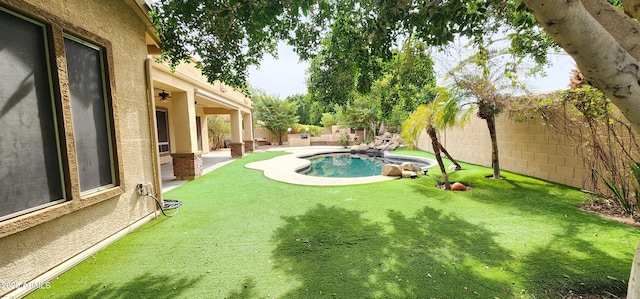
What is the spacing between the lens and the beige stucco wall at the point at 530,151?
629 cm

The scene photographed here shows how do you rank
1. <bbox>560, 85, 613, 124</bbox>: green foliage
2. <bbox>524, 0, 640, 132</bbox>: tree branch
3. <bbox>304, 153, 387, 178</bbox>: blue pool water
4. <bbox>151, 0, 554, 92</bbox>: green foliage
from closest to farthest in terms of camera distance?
<bbox>524, 0, 640, 132</bbox>: tree branch < <bbox>151, 0, 554, 92</bbox>: green foliage < <bbox>560, 85, 613, 124</bbox>: green foliage < <bbox>304, 153, 387, 178</bbox>: blue pool water

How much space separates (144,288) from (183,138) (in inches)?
271

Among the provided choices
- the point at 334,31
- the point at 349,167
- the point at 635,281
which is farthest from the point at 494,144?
the point at 349,167

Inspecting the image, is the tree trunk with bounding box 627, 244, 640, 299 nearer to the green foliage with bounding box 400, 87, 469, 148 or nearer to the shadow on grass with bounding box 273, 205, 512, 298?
the shadow on grass with bounding box 273, 205, 512, 298

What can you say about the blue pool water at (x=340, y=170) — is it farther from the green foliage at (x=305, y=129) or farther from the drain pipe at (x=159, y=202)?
the green foliage at (x=305, y=129)

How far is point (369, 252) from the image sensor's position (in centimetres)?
337

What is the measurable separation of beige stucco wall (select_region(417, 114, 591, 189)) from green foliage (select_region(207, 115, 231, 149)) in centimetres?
2039

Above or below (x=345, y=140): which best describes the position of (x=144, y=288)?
below

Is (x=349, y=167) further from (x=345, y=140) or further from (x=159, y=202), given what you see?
(x=159, y=202)

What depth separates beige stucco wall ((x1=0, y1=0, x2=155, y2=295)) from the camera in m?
2.58

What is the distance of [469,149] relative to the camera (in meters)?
11.1

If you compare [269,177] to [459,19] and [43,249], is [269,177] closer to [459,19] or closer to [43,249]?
[43,249]

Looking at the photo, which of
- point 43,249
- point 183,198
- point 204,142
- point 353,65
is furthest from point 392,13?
point 204,142

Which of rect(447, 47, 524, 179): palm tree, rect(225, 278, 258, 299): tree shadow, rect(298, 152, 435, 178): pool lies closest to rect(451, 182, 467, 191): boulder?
rect(447, 47, 524, 179): palm tree
